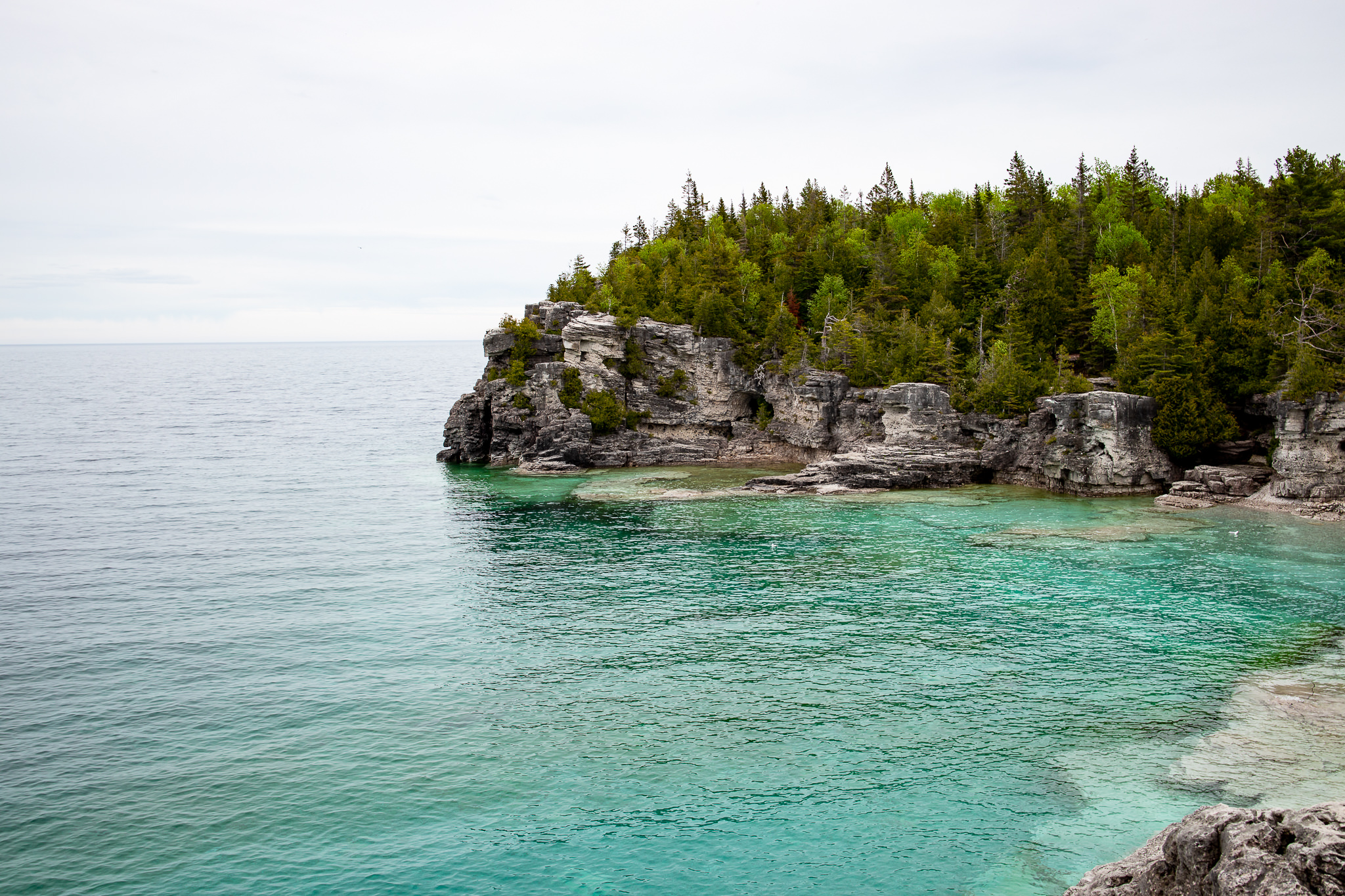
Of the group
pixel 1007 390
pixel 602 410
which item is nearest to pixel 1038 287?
pixel 1007 390

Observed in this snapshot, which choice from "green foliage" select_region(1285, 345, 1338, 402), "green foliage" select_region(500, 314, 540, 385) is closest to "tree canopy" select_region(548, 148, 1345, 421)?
"green foliage" select_region(1285, 345, 1338, 402)

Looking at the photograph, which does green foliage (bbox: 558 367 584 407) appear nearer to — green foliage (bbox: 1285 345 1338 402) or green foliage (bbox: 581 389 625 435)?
green foliage (bbox: 581 389 625 435)

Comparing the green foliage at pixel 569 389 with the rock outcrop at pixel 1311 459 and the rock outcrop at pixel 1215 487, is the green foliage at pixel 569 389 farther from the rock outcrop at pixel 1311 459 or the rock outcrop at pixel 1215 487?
the rock outcrop at pixel 1311 459

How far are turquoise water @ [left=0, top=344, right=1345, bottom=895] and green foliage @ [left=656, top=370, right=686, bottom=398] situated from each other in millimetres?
33231

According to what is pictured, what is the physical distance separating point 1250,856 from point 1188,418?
227 ft

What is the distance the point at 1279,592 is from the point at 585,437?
68034 millimetres

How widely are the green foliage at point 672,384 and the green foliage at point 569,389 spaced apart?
37.0 feet

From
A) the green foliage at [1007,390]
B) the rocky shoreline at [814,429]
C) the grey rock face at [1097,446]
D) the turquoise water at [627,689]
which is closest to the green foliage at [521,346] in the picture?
the rocky shoreline at [814,429]

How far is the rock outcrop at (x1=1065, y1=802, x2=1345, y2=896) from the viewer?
40.8ft

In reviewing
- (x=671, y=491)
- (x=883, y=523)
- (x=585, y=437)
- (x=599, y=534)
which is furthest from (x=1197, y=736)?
(x=585, y=437)

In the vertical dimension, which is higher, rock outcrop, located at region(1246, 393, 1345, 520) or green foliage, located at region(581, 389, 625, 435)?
green foliage, located at region(581, 389, 625, 435)

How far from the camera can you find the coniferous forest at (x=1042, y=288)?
73750 millimetres

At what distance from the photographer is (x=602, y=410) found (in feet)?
328

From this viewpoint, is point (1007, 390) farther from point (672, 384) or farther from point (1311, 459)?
point (672, 384)
